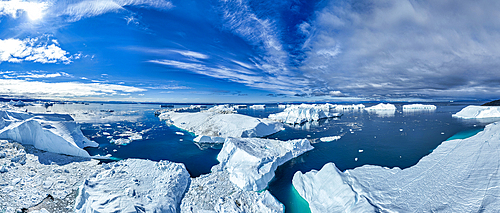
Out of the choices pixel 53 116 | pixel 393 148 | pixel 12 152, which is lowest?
pixel 393 148

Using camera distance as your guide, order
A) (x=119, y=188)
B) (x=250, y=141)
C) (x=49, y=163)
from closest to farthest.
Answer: (x=119, y=188) → (x=49, y=163) → (x=250, y=141)

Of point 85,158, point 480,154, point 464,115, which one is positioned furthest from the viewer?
point 464,115

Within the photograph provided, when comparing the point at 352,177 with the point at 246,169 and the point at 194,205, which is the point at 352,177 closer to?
the point at 246,169

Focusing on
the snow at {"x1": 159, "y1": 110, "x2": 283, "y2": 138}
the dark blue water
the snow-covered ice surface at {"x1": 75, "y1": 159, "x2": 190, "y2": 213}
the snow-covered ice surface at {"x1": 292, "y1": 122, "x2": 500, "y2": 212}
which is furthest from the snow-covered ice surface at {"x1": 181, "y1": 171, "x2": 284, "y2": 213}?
the snow at {"x1": 159, "y1": 110, "x2": 283, "y2": 138}

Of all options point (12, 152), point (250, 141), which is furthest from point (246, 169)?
point (12, 152)

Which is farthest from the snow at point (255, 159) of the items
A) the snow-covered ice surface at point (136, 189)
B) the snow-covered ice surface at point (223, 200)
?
the snow-covered ice surface at point (136, 189)

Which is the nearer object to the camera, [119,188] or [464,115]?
[119,188]

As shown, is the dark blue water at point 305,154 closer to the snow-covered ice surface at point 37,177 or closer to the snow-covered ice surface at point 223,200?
the snow-covered ice surface at point 223,200

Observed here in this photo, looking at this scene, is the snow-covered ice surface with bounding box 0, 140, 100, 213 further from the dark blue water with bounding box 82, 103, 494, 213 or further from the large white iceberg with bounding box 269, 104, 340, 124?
the large white iceberg with bounding box 269, 104, 340, 124
